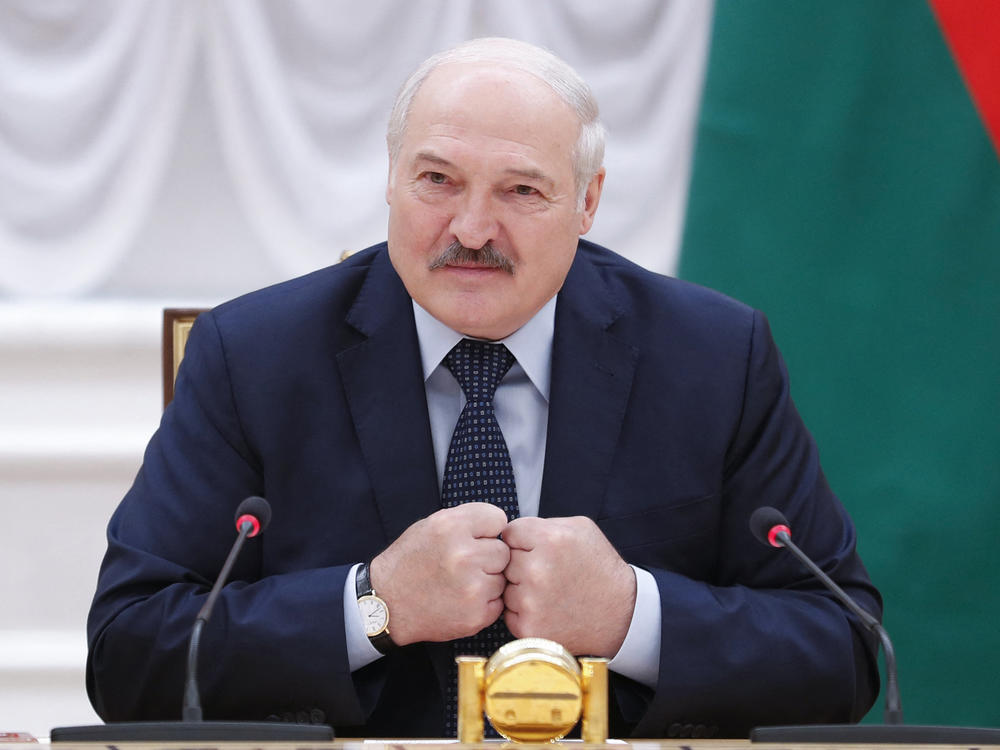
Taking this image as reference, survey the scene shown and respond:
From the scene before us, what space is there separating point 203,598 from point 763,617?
79 cm

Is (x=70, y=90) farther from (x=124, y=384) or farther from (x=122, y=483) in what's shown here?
(x=122, y=483)

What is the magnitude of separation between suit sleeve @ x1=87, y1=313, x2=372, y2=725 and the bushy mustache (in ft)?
1.36

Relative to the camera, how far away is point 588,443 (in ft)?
6.28

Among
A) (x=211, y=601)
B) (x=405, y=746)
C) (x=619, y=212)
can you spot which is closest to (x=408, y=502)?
(x=211, y=601)

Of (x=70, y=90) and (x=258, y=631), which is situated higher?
(x=70, y=90)

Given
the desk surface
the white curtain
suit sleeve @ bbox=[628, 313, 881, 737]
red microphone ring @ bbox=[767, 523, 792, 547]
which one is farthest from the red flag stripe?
the desk surface

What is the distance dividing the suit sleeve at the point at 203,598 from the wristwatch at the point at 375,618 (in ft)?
0.11

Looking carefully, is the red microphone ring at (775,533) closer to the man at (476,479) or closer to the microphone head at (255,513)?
the man at (476,479)

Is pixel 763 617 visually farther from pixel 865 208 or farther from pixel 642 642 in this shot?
pixel 865 208

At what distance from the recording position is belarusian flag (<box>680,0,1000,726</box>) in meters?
2.95

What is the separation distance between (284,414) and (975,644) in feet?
6.44

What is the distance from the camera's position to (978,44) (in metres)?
2.95

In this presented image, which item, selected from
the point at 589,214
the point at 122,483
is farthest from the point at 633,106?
the point at 122,483

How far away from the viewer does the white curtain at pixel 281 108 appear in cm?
309
